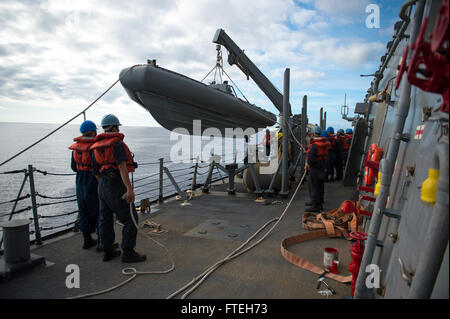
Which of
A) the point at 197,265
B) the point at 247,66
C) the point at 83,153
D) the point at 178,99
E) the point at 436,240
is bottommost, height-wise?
the point at 197,265

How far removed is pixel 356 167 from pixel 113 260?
478cm

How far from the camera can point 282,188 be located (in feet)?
21.7

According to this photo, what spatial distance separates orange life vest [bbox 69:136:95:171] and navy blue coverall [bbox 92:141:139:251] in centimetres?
23

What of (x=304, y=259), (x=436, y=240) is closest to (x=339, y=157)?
(x=304, y=259)

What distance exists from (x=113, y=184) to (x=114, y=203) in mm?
213

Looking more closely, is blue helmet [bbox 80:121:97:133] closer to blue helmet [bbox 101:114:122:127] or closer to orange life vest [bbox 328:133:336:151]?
blue helmet [bbox 101:114:122:127]

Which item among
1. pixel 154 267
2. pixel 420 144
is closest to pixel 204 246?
pixel 154 267

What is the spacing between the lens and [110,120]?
3260 mm

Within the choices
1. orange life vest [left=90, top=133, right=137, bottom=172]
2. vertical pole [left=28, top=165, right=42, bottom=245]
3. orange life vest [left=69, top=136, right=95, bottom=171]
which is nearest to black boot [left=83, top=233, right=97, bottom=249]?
vertical pole [left=28, top=165, right=42, bottom=245]

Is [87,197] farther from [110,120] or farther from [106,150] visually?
[110,120]

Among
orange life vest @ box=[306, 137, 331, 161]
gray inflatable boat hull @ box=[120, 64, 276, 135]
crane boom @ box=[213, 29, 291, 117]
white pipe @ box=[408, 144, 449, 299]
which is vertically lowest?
white pipe @ box=[408, 144, 449, 299]

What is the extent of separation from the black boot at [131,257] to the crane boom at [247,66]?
494 cm

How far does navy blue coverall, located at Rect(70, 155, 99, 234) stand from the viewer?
3.51 meters

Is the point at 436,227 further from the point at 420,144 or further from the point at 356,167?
the point at 356,167
